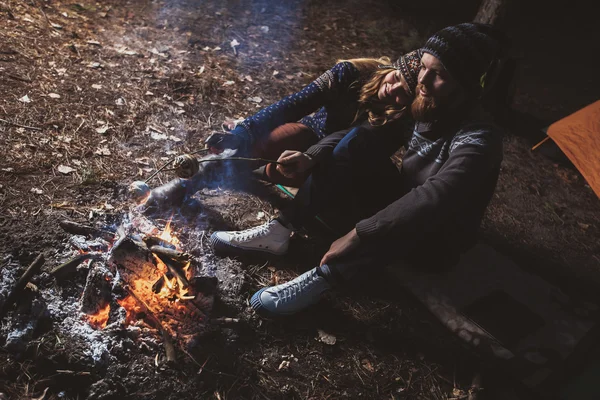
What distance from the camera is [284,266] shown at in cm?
340

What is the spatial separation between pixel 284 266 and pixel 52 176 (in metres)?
2.22

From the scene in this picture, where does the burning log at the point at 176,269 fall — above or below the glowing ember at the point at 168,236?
above

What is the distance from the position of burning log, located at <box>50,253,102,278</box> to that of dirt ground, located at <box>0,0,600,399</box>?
256 mm

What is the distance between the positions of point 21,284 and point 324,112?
2.79 m

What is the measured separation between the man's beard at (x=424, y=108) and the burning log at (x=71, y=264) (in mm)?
2518

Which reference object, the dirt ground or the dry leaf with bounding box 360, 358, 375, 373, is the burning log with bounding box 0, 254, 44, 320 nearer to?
the dirt ground

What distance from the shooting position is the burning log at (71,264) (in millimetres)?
2547

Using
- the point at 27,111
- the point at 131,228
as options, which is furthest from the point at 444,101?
the point at 27,111

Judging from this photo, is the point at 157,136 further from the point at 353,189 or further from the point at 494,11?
the point at 494,11

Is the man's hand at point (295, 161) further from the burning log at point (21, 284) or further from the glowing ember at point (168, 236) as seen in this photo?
the burning log at point (21, 284)

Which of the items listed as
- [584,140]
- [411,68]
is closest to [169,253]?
[411,68]

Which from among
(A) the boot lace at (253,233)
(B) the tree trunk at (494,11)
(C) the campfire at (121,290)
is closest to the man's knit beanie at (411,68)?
(A) the boot lace at (253,233)

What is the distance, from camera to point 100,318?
99.3 inches

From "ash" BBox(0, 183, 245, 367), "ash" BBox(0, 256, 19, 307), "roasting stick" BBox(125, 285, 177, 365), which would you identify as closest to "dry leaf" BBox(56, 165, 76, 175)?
"ash" BBox(0, 183, 245, 367)
